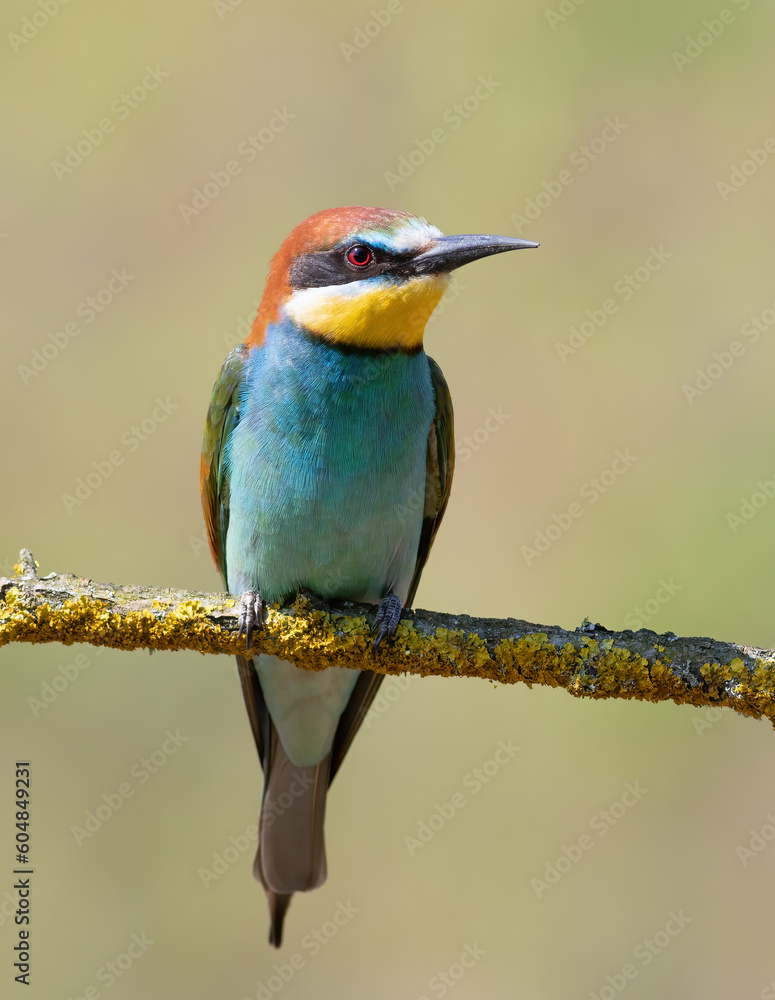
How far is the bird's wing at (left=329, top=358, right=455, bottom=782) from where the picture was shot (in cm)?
284

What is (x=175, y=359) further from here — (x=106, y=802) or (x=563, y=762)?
(x=563, y=762)

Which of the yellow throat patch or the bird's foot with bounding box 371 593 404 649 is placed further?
the yellow throat patch

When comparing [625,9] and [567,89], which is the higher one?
[625,9]

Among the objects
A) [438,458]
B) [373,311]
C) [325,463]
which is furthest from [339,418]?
[438,458]

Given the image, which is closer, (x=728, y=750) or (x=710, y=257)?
(x=728, y=750)

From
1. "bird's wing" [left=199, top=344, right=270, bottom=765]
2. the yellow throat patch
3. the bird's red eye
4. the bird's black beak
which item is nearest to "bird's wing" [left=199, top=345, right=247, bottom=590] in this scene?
"bird's wing" [left=199, top=344, right=270, bottom=765]

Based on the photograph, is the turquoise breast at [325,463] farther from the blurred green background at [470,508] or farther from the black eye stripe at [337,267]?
the blurred green background at [470,508]

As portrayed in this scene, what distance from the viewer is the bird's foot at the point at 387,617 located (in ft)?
7.82

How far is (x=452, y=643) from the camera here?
2.27 m

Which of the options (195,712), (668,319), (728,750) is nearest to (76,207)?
(195,712)

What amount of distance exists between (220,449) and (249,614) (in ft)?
2.12

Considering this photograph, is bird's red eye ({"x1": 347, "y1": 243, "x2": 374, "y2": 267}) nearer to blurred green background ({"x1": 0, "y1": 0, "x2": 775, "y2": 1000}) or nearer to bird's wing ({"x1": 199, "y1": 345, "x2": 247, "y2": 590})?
bird's wing ({"x1": 199, "y1": 345, "x2": 247, "y2": 590})

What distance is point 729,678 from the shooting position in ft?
6.77

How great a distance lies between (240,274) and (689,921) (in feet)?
10.4
